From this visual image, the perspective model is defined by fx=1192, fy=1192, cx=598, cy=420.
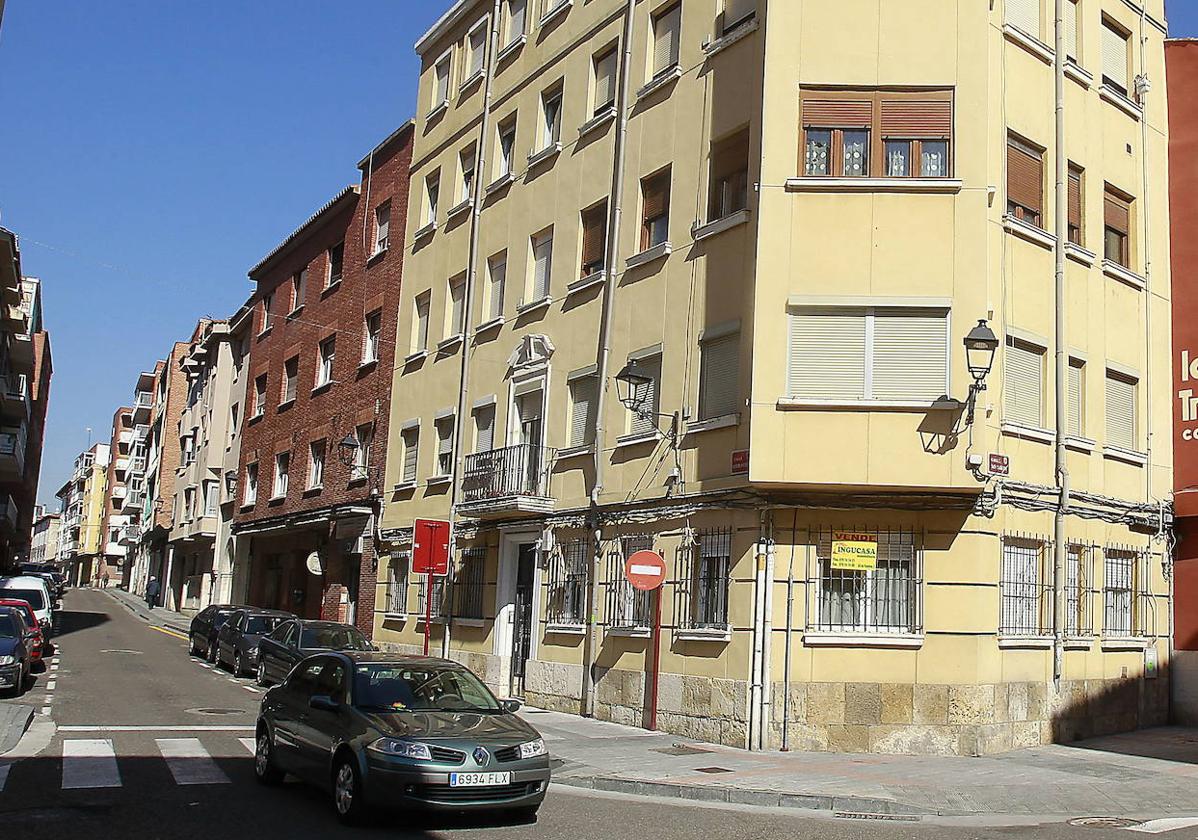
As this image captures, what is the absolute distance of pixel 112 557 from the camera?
4638 inches

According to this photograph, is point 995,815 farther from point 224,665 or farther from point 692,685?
point 224,665

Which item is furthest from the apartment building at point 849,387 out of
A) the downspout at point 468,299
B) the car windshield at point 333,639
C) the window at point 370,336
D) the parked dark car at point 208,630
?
the window at point 370,336

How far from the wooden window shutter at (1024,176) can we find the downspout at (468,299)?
11698 millimetres

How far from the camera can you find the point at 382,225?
105 ft

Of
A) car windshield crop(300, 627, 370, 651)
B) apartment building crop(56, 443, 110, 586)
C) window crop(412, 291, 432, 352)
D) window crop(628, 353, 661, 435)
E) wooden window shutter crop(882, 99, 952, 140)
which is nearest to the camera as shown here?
wooden window shutter crop(882, 99, 952, 140)

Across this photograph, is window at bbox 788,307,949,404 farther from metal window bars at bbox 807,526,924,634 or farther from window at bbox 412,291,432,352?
window at bbox 412,291,432,352

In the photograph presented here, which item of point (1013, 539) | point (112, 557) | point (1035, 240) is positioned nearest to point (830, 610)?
point (1013, 539)

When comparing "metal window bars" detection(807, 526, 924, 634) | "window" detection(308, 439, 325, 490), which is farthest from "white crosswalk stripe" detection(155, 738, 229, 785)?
"window" detection(308, 439, 325, 490)

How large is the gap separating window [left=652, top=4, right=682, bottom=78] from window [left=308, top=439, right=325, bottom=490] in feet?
58.3

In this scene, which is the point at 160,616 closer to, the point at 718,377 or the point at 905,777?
the point at 718,377

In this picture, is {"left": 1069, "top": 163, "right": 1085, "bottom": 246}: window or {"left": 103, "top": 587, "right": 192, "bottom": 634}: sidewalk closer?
{"left": 1069, "top": 163, "right": 1085, "bottom": 246}: window

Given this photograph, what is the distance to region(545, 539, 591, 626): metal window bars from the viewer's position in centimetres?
1998

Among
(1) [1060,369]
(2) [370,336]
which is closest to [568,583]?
(1) [1060,369]

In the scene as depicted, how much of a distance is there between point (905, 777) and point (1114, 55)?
42.5 ft
